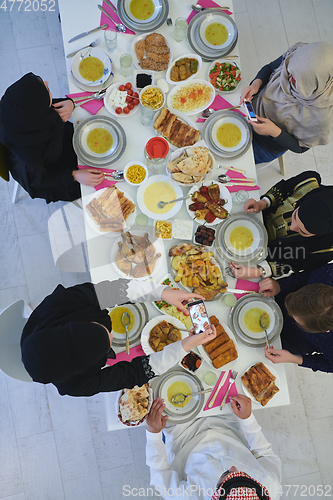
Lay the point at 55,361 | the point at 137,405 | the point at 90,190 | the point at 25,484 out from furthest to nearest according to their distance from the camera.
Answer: the point at 25,484
the point at 90,190
the point at 137,405
the point at 55,361

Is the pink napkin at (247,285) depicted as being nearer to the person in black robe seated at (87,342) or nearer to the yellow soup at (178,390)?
the person in black robe seated at (87,342)

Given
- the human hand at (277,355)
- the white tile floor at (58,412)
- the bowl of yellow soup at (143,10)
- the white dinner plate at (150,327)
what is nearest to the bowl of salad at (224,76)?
the bowl of yellow soup at (143,10)

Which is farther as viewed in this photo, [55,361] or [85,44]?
[85,44]

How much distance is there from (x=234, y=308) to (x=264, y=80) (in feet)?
5.08

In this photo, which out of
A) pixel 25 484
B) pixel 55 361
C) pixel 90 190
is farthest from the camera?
pixel 25 484

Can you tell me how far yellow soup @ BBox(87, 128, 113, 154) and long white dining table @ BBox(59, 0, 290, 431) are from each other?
108mm

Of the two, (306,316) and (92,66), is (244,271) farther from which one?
(92,66)

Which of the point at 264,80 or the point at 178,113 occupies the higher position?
the point at 264,80

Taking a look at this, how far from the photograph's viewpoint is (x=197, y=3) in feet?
7.04

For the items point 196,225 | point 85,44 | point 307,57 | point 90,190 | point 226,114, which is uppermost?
point 85,44

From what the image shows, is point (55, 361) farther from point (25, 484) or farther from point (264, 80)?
point (264, 80)

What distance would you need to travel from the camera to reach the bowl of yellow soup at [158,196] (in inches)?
75.1

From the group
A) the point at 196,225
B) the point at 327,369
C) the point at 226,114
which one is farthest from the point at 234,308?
the point at 226,114

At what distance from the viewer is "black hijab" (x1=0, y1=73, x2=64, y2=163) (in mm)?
1706
